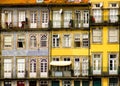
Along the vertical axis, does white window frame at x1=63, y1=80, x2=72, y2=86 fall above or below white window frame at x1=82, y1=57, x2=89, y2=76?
below

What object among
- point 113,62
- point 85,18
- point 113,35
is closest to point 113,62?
point 113,62

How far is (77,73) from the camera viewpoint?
188ft

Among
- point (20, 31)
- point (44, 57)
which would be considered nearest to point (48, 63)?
point (44, 57)

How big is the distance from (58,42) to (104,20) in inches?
220

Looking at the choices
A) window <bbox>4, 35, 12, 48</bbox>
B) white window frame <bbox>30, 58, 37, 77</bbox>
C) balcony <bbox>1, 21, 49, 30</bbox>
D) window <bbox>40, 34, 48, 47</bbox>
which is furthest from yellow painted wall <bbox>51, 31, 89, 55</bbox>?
window <bbox>4, 35, 12, 48</bbox>

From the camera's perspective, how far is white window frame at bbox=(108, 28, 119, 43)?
56906 millimetres

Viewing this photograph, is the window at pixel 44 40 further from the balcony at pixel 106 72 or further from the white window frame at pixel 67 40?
the balcony at pixel 106 72

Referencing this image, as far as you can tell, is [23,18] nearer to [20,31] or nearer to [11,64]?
[20,31]

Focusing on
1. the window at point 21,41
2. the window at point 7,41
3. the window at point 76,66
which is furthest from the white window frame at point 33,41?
the window at point 76,66

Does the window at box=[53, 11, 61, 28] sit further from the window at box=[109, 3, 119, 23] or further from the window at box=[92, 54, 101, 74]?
the window at box=[109, 3, 119, 23]

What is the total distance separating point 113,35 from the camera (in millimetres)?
56969

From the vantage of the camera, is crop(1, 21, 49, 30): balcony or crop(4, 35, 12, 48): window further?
crop(4, 35, 12, 48): window

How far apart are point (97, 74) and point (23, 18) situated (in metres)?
10.2

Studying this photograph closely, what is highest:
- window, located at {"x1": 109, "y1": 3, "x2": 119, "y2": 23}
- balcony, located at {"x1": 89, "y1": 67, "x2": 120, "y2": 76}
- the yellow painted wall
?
window, located at {"x1": 109, "y1": 3, "x2": 119, "y2": 23}
